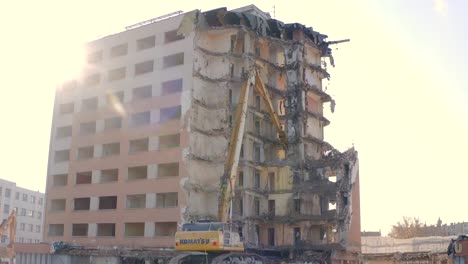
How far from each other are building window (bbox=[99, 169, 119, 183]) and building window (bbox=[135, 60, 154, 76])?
12648 mm

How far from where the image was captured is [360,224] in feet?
214

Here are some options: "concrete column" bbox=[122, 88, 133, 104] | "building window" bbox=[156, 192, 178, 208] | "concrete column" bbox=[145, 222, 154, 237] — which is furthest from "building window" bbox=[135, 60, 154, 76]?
"concrete column" bbox=[145, 222, 154, 237]

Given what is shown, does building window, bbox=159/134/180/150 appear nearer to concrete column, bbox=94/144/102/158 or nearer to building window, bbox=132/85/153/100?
building window, bbox=132/85/153/100

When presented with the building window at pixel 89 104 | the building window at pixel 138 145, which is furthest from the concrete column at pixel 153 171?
the building window at pixel 89 104

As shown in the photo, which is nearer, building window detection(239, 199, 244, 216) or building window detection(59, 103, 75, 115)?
building window detection(239, 199, 244, 216)

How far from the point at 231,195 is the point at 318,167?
2156 centimetres

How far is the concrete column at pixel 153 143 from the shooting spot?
212 ft

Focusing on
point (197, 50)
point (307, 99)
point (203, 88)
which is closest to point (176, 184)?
point (203, 88)

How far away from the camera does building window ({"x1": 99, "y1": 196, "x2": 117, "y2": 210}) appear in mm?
68062

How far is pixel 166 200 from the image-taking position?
64688mm

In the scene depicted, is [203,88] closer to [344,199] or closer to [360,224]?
[344,199]

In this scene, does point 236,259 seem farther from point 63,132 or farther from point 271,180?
point 63,132

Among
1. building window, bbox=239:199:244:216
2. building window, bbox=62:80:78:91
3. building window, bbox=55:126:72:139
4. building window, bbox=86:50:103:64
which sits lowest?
building window, bbox=239:199:244:216

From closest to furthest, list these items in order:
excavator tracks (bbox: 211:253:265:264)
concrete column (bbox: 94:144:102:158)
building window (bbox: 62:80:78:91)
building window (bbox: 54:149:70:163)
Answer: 1. excavator tracks (bbox: 211:253:265:264)
2. concrete column (bbox: 94:144:102:158)
3. building window (bbox: 54:149:70:163)
4. building window (bbox: 62:80:78:91)
